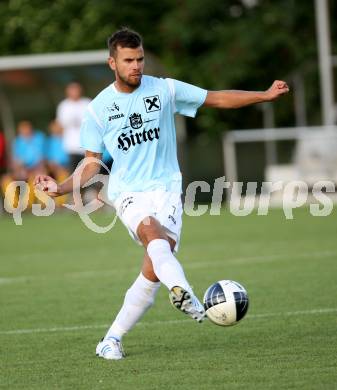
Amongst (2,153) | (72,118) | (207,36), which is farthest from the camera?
(207,36)

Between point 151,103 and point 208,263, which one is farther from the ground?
point 151,103

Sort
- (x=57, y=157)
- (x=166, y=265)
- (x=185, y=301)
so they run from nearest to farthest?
(x=185, y=301), (x=166, y=265), (x=57, y=157)

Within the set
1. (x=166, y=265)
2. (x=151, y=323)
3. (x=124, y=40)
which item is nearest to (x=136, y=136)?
(x=124, y=40)

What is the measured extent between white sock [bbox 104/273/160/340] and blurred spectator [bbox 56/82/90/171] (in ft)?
37.8

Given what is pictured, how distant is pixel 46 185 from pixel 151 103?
84 centimetres

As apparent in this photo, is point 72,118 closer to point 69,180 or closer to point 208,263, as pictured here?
point 208,263

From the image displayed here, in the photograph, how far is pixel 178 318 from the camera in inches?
334

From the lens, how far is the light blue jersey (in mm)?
6945

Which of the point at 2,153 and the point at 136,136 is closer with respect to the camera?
the point at 136,136

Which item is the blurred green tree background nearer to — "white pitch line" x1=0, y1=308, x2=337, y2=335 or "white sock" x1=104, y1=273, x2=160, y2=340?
"white pitch line" x1=0, y1=308, x2=337, y2=335

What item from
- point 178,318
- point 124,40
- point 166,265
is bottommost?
point 178,318

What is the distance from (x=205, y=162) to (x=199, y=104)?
17355 millimetres

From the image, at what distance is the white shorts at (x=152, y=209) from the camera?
6.87 m

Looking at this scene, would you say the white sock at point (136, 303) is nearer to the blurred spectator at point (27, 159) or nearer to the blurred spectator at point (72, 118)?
the blurred spectator at point (72, 118)
